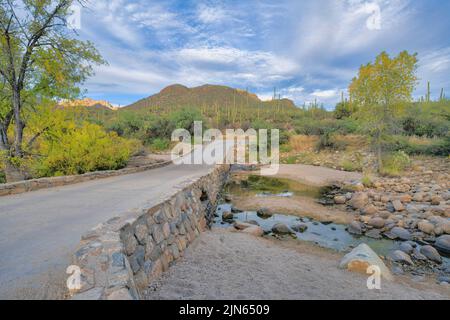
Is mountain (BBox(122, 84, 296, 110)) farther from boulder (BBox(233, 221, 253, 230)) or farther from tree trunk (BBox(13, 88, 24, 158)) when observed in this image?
boulder (BBox(233, 221, 253, 230))

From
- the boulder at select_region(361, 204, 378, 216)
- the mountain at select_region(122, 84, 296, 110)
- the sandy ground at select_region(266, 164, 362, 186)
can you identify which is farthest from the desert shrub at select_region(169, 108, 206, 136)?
the mountain at select_region(122, 84, 296, 110)

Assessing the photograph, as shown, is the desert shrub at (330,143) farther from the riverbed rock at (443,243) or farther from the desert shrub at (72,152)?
the desert shrub at (72,152)

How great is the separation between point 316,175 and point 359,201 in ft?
19.5

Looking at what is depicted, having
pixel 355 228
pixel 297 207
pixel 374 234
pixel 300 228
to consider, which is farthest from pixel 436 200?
pixel 300 228

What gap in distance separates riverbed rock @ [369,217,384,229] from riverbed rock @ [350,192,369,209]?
70.5 inches

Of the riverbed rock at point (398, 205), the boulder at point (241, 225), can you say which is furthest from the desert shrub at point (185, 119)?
the riverbed rock at point (398, 205)

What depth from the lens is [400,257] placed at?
604cm

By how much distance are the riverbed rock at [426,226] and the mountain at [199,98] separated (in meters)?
64.5

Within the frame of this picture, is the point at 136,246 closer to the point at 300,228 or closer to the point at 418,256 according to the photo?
the point at 300,228

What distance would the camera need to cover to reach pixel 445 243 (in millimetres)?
6711

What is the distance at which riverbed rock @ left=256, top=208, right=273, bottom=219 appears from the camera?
9466 mm

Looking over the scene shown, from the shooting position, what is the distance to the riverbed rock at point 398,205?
968 centimetres

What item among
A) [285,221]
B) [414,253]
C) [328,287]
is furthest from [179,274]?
[414,253]

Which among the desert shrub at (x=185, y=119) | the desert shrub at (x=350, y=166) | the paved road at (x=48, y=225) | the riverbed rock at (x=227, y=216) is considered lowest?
the riverbed rock at (x=227, y=216)
